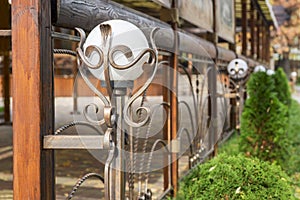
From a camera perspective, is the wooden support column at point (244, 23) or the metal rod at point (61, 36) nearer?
the metal rod at point (61, 36)

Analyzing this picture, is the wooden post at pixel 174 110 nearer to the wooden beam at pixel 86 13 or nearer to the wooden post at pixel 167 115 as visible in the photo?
the wooden post at pixel 167 115

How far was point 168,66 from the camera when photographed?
442 cm

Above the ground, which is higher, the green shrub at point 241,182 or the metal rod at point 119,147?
the metal rod at point 119,147

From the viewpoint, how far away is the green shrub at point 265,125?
5.59m

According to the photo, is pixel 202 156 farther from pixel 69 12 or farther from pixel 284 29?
pixel 284 29

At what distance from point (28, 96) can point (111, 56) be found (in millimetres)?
350

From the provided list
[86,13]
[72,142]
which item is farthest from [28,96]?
[86,13]

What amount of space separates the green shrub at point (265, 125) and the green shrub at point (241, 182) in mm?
2530

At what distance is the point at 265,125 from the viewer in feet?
18.5

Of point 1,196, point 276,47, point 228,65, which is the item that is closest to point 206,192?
point 1,196

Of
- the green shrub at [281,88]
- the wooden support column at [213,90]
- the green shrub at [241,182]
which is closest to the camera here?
the green shrub at [241,182]

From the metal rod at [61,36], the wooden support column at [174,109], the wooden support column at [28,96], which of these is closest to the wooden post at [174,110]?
the wooden support column at [174,109]

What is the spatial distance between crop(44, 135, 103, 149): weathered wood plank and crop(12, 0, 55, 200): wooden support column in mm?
38

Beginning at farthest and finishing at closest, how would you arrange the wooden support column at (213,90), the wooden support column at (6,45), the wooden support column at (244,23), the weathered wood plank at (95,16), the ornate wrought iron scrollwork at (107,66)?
1. the wooden support column at (244,23)
2. the wooden support column at (213,90)
3. the wooden support column at (6,45)
4. the weathered wood plank at (95,16)
5. the ornate wrought iron scrollwork at (107,66)
